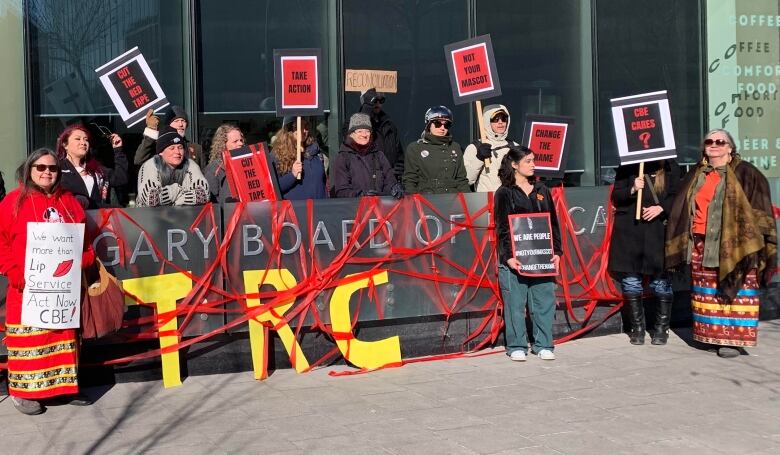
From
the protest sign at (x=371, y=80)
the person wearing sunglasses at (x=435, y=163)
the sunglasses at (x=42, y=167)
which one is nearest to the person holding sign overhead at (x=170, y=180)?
the sunglasses at (x=42, y=167)

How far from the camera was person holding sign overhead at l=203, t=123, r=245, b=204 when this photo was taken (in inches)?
376

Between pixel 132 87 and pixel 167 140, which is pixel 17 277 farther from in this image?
pixel 132 87

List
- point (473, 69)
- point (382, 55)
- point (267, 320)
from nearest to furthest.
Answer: point (267, 320) → point (473, 69) → point (382, 55)

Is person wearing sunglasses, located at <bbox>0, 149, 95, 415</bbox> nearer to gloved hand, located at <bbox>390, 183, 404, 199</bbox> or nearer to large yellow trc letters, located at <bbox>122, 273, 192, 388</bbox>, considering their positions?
large yellow trc letters, located at <bbox>122, 273, 192, 388</bbox>

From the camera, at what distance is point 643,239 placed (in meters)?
9.62

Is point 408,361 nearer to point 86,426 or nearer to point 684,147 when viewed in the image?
point 86,426

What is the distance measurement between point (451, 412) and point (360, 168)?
8.96 feet

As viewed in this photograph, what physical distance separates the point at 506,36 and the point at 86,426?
22.4 ft

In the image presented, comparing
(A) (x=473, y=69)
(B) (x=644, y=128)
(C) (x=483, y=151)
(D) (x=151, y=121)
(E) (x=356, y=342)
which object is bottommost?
(E) (x=356, y=342)

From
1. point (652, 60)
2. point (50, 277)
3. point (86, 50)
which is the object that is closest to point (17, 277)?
point (50, 277)

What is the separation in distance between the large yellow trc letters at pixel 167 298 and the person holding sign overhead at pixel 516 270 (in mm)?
2553

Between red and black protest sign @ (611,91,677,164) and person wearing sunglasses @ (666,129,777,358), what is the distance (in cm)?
35

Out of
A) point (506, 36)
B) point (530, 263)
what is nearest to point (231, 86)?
point (506, 36)

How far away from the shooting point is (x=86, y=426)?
23.4ft
